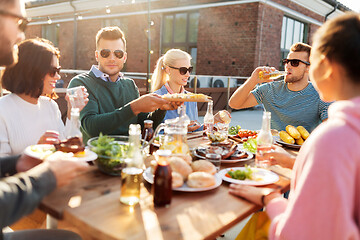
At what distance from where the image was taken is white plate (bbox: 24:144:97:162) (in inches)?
60.6

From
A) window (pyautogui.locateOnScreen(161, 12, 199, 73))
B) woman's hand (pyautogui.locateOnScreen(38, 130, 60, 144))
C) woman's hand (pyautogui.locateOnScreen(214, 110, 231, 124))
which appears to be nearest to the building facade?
window (pyautogui.locateOnScreen(161, 12, 199, 73))

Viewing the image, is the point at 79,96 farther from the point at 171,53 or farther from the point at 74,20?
the point at 74,20

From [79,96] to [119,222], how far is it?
52.5 inches

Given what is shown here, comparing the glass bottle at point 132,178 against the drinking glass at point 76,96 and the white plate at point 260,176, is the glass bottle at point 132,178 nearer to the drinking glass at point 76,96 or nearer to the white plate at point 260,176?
the white plate at point 260,176

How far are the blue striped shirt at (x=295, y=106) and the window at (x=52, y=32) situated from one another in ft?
56.0

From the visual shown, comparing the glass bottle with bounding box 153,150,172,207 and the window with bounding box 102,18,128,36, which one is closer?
the glass bottle with bounding box 153,150,172,207

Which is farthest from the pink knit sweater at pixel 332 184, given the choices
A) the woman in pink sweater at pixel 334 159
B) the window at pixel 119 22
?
the window at pixel 119 22

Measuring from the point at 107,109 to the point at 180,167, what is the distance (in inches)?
60.2

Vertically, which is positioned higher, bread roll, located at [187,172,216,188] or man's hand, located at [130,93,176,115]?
man's hand, located at [130,93,176,115]

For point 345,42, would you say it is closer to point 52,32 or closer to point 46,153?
point 46,153

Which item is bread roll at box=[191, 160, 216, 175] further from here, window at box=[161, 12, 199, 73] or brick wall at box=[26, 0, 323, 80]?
window at box=[161, 12, 199, 73]

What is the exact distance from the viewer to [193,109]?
375 cm

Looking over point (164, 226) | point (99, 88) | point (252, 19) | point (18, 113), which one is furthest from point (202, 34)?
point (164, 226)

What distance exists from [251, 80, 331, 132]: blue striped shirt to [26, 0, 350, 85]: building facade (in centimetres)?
755
